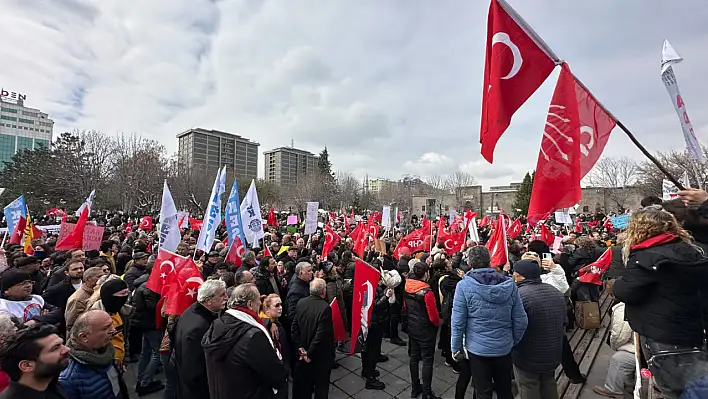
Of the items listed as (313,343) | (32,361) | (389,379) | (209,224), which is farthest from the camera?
(209,224)

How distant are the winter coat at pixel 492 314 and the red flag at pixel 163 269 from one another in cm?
369

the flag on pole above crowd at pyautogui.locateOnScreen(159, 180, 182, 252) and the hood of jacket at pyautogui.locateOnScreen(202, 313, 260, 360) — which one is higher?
the flag on pole above crowd at pyautogui.locateOnScreen(159, 180, 182, 252)

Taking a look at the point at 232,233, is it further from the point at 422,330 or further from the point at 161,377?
the point at 422,330

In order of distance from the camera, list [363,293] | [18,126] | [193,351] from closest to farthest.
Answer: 1. [193,351]
2. [363,293]
3. [18,126]

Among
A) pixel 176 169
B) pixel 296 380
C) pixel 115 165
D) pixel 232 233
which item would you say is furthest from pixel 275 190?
pixel 296 380

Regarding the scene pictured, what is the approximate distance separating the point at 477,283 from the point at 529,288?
24.3 inches

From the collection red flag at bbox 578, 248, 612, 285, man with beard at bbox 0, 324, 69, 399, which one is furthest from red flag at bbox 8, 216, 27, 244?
red flag at bbox 578, 248, 612, 285

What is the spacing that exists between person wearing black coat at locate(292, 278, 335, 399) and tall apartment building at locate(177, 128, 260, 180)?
74.8 m

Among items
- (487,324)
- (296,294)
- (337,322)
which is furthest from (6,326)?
(487,324)

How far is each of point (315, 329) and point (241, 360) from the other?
4.30 ft

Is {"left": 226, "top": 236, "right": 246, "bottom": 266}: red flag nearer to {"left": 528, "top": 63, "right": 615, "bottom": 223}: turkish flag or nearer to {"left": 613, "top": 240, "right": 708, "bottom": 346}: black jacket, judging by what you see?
{"left": 528, "top": 63, "right": 615, "bottom": 223}: turkish flag

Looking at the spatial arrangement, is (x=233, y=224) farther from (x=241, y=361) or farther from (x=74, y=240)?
(x=241, y=361)

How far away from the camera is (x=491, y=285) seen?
3.43 m

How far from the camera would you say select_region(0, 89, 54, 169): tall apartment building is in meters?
90.6
